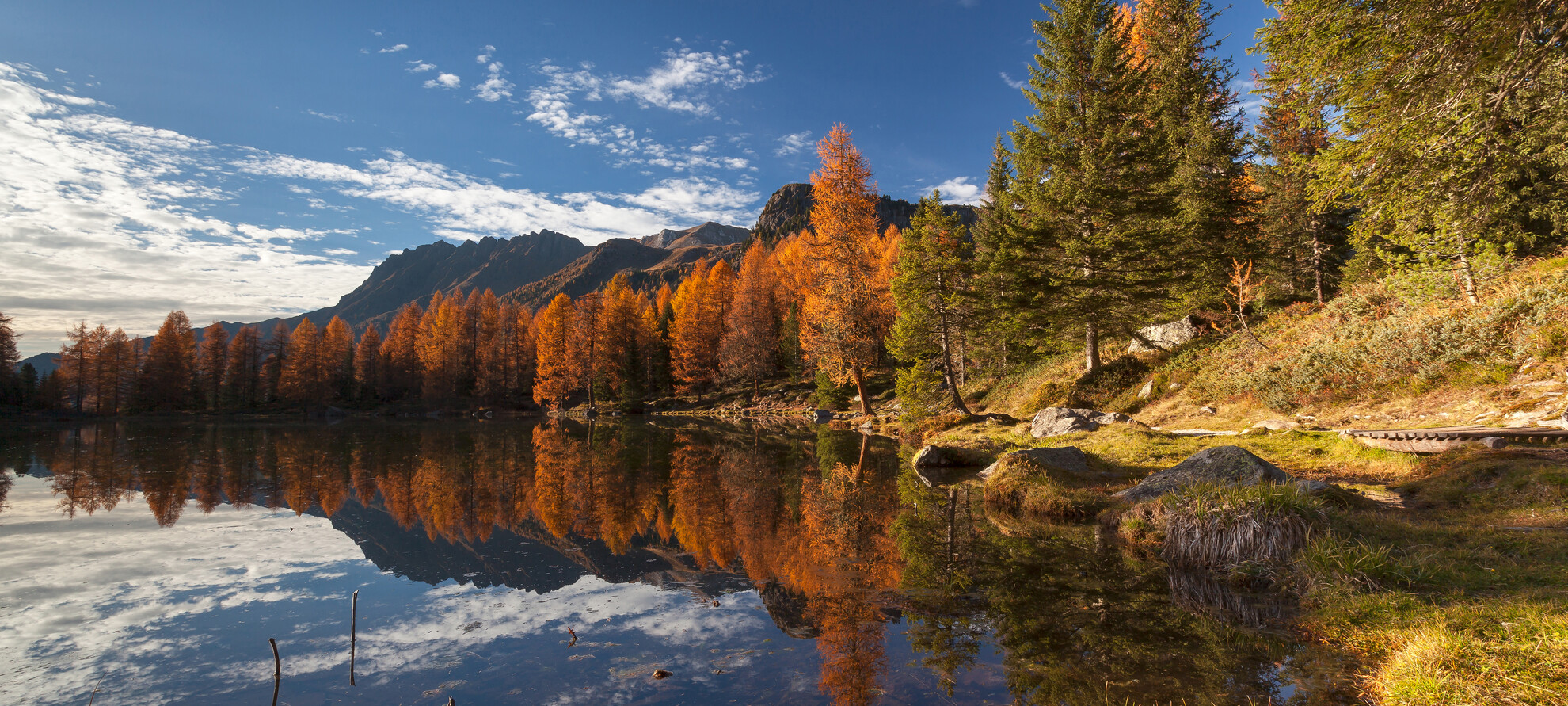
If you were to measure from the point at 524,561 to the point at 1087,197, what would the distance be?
22.9 metres

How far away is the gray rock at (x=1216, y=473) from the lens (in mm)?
8930

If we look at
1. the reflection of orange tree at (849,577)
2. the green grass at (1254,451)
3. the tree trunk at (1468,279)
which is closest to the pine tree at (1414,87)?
the green grass at (1254,451)

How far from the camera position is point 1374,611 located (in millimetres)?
5426

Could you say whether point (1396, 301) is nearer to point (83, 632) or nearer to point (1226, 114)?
point (1226, 114)

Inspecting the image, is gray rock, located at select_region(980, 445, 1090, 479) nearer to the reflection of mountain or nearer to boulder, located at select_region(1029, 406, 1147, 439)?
boulder, located at select_region(1029, 406, 1147, 439)

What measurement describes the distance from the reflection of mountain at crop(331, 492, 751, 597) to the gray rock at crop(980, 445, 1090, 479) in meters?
7.71

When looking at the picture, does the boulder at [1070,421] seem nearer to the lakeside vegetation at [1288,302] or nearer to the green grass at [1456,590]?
the lakeside vegetation at [1288,302]

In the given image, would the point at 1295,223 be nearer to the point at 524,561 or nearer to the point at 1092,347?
the point at 1092,347

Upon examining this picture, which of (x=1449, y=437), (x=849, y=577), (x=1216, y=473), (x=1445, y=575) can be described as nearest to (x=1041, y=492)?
(x=1216, y=473)

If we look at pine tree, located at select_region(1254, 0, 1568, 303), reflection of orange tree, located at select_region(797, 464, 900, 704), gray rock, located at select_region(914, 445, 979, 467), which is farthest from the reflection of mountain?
pine tree, located at select_region(1254, 0, 1568, 303)

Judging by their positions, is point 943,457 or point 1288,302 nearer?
point 943,457

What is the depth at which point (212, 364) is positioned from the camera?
2776 inches

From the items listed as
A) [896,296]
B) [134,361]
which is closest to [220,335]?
[134,361]

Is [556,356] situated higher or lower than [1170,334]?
higher
